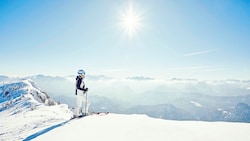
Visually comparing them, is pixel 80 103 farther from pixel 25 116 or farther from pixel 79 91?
pixel 25 116

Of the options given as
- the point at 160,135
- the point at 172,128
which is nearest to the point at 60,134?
the point at 160,135

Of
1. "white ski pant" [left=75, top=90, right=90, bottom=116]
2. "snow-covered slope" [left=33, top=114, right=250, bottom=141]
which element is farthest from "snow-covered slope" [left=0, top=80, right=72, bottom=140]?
"snow-covered slope" [left=33, top=114, right=250, bottom=141]

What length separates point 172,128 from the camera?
29.1ft

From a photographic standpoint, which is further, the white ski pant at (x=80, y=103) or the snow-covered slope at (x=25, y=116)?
the white ski pant at (x=80, y=103)

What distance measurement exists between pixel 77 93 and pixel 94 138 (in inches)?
307

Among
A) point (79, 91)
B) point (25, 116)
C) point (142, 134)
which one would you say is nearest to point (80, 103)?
point (79, 91)

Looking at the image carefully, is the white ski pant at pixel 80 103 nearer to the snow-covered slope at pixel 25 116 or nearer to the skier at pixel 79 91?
the skier at pixel 79 91

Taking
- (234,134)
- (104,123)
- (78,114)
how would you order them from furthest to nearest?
(78,114), (104,123), (234,134)

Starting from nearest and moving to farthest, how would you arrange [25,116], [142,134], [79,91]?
[142,134]
[79,91]
[25,116]

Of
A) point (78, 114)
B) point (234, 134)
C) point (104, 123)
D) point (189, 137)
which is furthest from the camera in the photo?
point (78, 114)

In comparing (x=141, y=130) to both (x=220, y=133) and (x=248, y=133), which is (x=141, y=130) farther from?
(x=248, y=133)

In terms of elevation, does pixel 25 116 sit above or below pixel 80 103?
below

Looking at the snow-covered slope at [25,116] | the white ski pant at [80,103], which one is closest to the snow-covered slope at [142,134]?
the snow-covered slope at [25,116]

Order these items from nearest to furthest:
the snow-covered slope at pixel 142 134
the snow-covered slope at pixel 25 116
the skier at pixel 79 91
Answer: the snow-covered slope at pixel 142 134, the snow-covered slope at pixel 25 116, the skier at pixel 79 91
